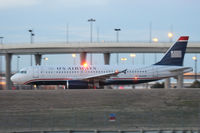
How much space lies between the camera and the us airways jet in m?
47.3

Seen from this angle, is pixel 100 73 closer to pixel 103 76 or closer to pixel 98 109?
pixel 103 76

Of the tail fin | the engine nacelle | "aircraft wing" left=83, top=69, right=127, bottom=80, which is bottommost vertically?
the engine nacelle

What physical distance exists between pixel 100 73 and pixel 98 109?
15.5 metres

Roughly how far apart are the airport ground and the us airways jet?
25.9ft

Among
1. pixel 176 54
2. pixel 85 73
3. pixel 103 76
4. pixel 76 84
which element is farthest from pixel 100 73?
pixel 176 54

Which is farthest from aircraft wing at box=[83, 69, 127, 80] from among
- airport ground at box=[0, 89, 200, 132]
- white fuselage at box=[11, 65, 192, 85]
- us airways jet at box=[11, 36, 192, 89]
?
airport ground at box=[0, 89, 200, 132]

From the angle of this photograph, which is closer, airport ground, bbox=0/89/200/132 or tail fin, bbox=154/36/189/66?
airport ground, bbox=0/89/200/132

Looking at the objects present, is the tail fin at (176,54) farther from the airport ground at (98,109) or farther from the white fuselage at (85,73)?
the airport ground at (98,109)

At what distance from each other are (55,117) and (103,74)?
999 inches

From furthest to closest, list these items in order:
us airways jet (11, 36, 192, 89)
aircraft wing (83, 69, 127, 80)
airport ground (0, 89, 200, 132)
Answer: us airways jet (11, 36, 192, 89) < aircraft wing (83, 69, 127, 80) < airport ground (0, 89, 200, 132)

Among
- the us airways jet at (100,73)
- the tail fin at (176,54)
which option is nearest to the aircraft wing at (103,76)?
the us airways jet at (100,73)

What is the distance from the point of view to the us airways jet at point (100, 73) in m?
47.3

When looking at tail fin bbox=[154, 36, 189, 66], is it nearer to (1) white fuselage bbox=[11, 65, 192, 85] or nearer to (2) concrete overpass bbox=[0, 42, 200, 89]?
(1) white fuselage bbox=[11, 65, 192, 85]

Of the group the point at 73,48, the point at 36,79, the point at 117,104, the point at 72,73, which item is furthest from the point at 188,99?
the point at 73,48
